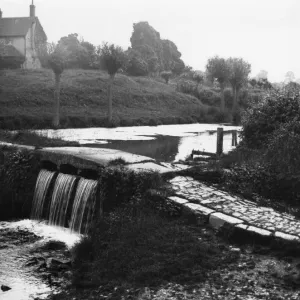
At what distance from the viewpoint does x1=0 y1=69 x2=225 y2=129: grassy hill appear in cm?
3576

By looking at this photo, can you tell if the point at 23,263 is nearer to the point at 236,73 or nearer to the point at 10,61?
the point at 236,73

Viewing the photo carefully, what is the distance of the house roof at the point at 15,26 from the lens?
66312 millimetres

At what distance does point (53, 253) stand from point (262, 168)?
5.37m

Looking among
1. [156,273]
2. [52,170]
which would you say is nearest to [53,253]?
[156,273]

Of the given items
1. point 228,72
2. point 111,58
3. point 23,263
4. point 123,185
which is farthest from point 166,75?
point 23,263

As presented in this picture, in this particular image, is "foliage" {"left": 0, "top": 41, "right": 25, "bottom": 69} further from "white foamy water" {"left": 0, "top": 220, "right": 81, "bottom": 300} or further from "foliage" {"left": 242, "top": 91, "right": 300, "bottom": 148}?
"white foamy water" {"left": 0, "top": 220, "right": 81, "bottom": 300}

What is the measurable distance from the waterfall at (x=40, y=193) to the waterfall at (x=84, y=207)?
1582 mm

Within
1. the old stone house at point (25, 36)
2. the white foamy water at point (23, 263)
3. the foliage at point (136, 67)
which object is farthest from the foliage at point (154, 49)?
the white foamy water at point (23, 263)

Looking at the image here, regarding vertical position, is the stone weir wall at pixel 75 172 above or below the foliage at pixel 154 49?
below

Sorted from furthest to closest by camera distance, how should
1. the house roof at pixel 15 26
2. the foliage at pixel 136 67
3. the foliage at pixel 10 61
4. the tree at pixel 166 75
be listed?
the tree at pixel 166 75, the foliage at pixel 136 67, the house roof at pixel 15 26, the foliage at pixel 10 61

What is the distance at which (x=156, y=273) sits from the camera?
21.6 ft

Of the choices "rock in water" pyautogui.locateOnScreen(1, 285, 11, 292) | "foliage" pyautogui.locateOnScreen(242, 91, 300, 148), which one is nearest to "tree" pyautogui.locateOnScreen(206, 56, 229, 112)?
"foliage" pyautogui.locateOnScreen(242, 91, 300, 148)

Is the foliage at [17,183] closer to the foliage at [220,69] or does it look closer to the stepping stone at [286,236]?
the stepping stone at [286,236]

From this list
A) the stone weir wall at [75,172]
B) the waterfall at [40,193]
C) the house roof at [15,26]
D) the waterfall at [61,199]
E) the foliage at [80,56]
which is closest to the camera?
the stone weir wall at [75,172]
